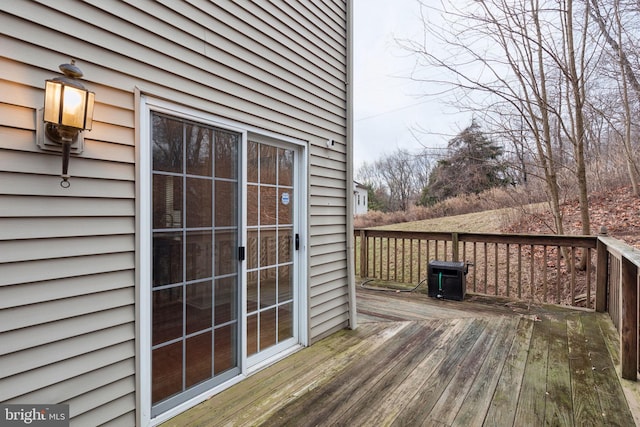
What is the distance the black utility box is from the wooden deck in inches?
29.8

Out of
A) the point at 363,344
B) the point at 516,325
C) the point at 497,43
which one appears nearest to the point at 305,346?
the point at 363,344

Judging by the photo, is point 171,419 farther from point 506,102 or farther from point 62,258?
point 506,102

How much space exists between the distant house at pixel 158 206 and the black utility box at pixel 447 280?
2177 mm

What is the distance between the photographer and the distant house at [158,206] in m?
1.49

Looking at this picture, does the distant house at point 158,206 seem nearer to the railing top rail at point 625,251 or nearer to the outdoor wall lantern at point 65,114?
the outdoor wall lantern at point 65,114

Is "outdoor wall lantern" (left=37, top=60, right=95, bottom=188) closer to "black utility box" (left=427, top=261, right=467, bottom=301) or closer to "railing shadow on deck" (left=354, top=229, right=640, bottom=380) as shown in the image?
"railing shadow on deck" (left=354, top=229, right=640, bottom=380)

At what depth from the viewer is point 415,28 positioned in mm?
4977

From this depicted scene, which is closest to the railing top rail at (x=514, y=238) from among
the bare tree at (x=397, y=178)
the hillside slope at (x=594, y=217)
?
the hillside slope at (x=594, y=217)

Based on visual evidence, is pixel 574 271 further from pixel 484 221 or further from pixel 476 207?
pixel 476 207

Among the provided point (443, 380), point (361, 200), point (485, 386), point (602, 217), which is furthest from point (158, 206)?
point (361, 200)

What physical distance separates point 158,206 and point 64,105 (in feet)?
2.32

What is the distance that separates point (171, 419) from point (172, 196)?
137 cm

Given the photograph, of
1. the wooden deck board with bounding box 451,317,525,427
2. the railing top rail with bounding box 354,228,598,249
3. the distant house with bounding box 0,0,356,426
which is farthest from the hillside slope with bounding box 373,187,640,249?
the distant house with bounding box 0,0,356,426

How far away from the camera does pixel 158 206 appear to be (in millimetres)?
1981
